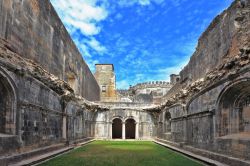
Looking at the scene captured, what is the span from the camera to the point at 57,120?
14.0 meters

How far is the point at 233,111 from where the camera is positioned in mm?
9969

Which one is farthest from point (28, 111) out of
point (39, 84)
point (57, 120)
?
point (57, 120)

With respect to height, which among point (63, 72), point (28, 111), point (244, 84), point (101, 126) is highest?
point (63, 72)

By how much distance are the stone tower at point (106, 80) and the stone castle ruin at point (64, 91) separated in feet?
100

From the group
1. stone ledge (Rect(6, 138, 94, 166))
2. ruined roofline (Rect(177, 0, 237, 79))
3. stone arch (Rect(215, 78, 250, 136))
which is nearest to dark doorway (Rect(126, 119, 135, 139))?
ruined roofline (Rect(177, 0, 237, 79))

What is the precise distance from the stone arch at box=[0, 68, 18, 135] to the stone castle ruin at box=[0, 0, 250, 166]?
0.09 ft

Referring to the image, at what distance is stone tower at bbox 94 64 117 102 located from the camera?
162 feet

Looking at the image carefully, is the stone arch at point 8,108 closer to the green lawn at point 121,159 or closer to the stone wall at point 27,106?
the stone wall at point 27,106

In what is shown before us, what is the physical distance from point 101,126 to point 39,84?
714 inches

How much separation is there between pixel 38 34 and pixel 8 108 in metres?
5.03

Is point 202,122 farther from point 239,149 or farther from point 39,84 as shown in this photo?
point 39,84

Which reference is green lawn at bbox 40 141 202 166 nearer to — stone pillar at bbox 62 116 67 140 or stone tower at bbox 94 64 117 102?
stone pillar at bbox 62 116 67 140

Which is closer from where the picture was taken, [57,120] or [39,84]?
[39,84]

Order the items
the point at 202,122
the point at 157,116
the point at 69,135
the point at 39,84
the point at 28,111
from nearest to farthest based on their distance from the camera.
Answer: the point at 28,111 → the point at 39,84 → the point at 202,122 → the point at 69,135 → the point at 157,116
